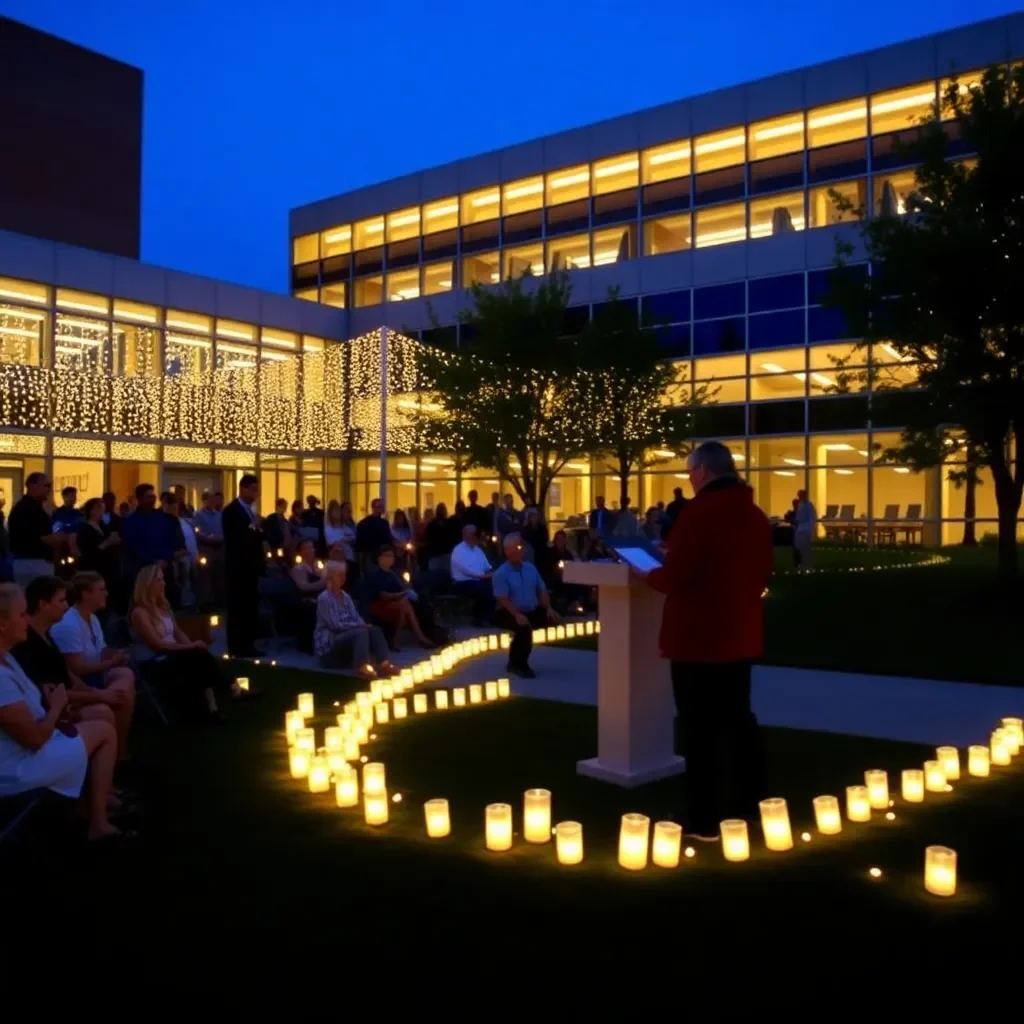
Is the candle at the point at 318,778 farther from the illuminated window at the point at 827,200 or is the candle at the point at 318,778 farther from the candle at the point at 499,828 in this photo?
the illuminated window at the point at 827,200

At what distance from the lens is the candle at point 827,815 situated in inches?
203

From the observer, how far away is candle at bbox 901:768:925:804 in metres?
5.78

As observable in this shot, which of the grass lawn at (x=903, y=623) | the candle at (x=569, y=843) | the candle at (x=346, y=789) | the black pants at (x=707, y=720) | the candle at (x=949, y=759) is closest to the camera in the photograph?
the candle at (x=569, y=843)

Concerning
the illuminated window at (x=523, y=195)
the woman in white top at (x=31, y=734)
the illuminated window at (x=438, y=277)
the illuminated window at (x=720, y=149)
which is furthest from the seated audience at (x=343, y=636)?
the illuminated window at (x=438, y=277)

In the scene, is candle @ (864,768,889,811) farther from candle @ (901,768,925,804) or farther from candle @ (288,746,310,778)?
candle @ (288,746,310,778)

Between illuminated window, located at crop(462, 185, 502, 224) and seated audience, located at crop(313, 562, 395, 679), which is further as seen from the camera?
illuminated window, located at crop(462, 185, 502, 224)

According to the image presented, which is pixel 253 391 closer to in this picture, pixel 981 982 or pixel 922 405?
pixel 922 405

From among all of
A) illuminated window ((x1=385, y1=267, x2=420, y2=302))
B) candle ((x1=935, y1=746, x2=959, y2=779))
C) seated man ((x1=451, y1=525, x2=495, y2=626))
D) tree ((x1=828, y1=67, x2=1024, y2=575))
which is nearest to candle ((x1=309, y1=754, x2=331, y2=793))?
candle ((x1=935, y1=746, x2=959, y2=779))

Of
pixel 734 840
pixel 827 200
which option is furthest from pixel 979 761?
pixel 827 200

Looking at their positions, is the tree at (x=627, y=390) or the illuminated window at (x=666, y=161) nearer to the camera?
the tree at (x=627, y=390)

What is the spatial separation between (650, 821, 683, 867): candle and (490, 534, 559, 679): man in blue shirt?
5339 millimetres

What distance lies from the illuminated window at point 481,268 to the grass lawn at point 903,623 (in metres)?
17.8

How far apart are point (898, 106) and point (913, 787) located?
85.6 feet

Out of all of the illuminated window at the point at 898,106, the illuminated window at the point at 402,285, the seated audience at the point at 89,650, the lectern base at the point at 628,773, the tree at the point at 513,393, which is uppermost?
the illuminated window at the point at 898,106
